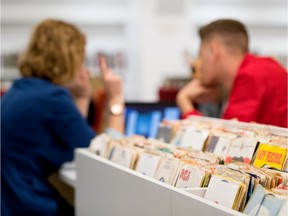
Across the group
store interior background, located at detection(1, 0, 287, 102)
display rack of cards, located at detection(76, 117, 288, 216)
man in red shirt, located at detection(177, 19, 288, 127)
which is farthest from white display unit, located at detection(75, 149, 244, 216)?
store interior background, located at detection(1, 0, 287, 102)

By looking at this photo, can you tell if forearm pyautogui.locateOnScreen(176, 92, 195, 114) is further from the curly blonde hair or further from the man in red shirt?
the curly blonde hair

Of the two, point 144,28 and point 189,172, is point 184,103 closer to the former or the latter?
point 189,172

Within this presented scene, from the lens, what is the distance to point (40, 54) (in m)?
2.79

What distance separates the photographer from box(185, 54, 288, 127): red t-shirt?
2443 millimetres

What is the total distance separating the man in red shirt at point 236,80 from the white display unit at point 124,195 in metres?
0.73

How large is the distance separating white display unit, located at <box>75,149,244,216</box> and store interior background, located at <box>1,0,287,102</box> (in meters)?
5.48

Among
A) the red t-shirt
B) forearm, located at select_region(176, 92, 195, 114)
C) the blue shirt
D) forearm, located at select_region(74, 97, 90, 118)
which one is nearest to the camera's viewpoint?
the red t-shirt

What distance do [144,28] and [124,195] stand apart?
20.1 ft

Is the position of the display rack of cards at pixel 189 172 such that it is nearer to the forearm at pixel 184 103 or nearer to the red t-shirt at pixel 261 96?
the red t-shirt at pixel 261 96

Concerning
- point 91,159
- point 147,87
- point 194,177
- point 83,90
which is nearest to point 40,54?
point 83,90

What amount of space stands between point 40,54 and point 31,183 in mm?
644

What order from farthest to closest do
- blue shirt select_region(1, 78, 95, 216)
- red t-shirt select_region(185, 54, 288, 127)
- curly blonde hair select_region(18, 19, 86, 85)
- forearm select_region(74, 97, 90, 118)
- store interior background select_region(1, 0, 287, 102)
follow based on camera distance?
store interior background select_region(1, 0, 287, 102)
forearm select_region(74, 97, 90, 118)
curly blonde hair select_region(18, 19, 86, 85)
blue shirt select_region(1, 78, 95, 216)
red t-shirt select_region(185, 54, 288, 127)

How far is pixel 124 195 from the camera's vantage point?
1.80 m

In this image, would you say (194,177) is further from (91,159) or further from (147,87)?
(147,87)
